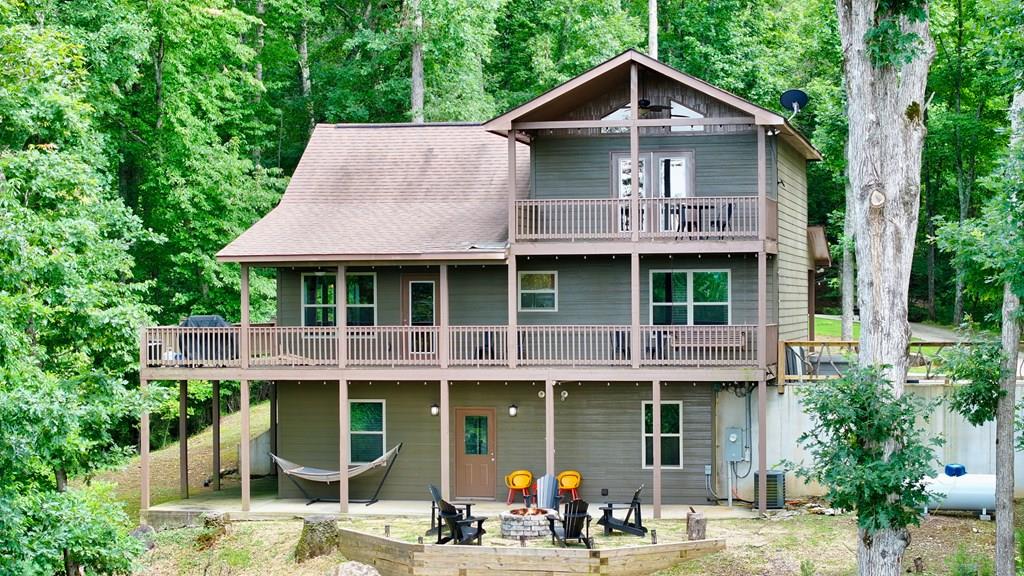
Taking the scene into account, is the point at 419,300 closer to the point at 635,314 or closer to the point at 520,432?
the point at 520,432

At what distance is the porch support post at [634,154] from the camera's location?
2194cm

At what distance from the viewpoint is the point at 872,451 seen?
47.9ft

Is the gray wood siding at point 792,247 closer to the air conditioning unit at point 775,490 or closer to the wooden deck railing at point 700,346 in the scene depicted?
the wooden deck railing at point 700,346

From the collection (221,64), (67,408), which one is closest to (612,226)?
(67,408)

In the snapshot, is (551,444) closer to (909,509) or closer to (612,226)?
(612,226)

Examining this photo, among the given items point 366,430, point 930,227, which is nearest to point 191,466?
point 366,430

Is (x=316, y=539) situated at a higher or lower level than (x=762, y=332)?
lower

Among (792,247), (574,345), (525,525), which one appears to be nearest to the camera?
(525,525)

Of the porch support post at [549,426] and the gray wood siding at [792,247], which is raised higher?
the gray wood siding at [792,247]

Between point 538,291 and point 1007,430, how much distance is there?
10.0m

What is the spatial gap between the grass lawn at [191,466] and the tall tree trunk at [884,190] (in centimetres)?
1551

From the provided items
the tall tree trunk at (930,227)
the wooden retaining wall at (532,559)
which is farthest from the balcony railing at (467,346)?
the tall tree trunk at (930,227)

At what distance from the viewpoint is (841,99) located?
34969 mm

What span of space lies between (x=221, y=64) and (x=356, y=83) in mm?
4872
